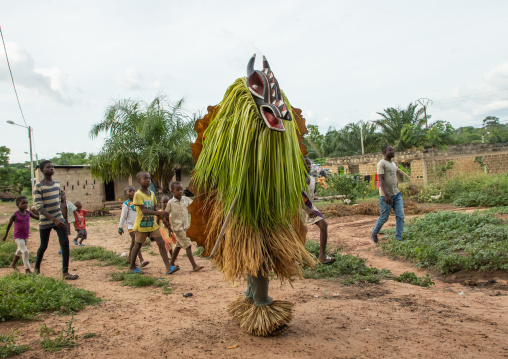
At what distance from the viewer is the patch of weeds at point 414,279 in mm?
4672

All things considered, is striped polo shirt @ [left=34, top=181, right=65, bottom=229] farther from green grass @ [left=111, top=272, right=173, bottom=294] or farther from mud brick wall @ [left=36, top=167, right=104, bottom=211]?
mud brick wall @ [left=36, top=167, right=104, bottom=211]

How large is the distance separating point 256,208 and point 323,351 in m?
1.16

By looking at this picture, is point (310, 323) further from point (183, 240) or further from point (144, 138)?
point (144, 138)

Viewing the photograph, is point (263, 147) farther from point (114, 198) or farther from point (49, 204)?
point (114, 198)

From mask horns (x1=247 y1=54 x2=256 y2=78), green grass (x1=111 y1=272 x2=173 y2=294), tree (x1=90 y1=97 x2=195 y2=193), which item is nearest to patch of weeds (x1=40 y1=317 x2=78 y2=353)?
green grass (x1=111 y1=272 x2=173 y2=294)

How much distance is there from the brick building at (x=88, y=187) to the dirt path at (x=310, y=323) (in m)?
16.4

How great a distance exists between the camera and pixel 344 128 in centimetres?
3397

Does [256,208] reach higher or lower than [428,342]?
higher

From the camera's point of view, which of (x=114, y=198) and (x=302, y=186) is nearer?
(x=302, y=186)

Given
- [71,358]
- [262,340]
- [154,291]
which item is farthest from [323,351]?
[154,291]

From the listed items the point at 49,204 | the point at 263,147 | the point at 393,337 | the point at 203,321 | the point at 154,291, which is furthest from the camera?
the point at 49,204

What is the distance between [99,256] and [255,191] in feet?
18.0

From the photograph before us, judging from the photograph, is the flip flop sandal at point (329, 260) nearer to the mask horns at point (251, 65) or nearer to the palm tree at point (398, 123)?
the mask horns at point (251, 65)

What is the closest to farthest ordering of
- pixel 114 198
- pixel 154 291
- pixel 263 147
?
pixel 263 147 → pixel 154 291 → pixel 114 198
